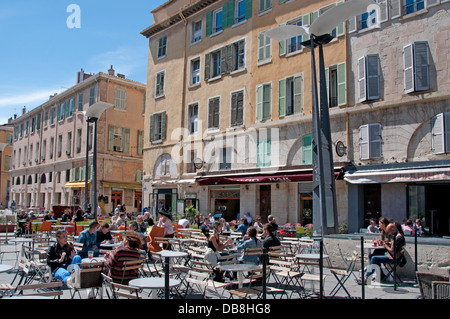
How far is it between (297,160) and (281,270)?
12.4 m

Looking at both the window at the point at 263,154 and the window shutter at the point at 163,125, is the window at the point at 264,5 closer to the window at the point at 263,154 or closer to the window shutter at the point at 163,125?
the window at the point at 263,154

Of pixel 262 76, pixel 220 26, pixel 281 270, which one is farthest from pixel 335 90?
pixel 281 270

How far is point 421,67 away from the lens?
1504 centimetres

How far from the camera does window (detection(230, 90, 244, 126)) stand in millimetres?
21688

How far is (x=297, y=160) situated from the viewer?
18.9 metres

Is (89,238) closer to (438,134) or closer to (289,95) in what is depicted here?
(438,134)

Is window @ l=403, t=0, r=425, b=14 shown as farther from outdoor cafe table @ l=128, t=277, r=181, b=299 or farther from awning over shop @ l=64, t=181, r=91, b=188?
awning over shop @ l=64, t=181, r=91, b=188

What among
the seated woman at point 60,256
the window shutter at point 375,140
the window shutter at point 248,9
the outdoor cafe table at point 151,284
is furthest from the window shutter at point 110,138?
the outdoor cafe table at point 151,284

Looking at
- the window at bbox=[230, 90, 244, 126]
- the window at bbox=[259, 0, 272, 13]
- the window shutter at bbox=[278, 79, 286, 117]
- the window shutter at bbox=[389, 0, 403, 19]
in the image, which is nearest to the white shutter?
the window shutter at bbox=[389, 0, 403, 19]

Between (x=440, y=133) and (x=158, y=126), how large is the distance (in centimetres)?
1741

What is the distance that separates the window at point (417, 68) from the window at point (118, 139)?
2640 cm

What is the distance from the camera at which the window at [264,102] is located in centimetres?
2028

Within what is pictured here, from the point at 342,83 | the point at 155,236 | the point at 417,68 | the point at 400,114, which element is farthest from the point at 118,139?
the point at 155,236
